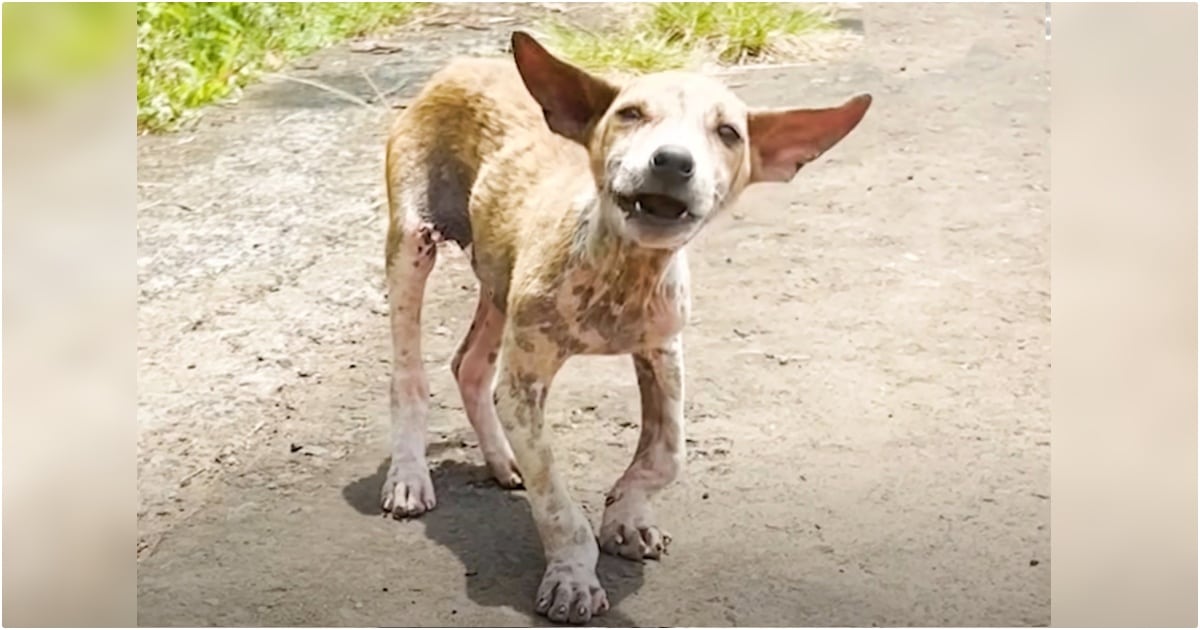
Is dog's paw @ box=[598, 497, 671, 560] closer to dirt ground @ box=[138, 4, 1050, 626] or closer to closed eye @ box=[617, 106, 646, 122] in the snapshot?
dirt ground @ box=[138, 4, 1050, 626]

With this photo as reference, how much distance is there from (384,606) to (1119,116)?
125 centimetres

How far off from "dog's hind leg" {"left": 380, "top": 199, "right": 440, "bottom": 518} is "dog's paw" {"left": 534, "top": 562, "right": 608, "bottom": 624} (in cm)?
27

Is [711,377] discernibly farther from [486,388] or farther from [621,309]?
[621,309]

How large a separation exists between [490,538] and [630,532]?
7.9 inches

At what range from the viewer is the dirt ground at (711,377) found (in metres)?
2.37

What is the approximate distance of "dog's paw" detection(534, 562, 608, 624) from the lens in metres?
2.25

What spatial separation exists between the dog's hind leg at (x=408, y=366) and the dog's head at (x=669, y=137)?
344 mm

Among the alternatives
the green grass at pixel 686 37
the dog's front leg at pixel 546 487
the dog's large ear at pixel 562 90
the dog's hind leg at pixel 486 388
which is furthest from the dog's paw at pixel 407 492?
the green grass at pixel 686 37

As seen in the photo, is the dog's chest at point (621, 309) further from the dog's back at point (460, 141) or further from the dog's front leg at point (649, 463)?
the dog's back at point (460, 141)

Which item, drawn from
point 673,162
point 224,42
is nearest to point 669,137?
point 673,162

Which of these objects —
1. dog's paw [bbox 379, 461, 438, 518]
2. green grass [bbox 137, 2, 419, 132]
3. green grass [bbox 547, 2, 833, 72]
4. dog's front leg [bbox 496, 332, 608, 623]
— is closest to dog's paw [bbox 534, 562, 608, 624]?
dog's front leg [bbox 496, 332, 608, 623]

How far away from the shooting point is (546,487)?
2264mm

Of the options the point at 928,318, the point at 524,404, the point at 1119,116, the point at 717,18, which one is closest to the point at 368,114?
the point at 717,18

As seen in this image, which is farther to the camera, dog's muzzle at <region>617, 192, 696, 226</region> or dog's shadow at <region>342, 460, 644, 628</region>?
dog's shadow at <region>342, 460, 644, 628</region>
